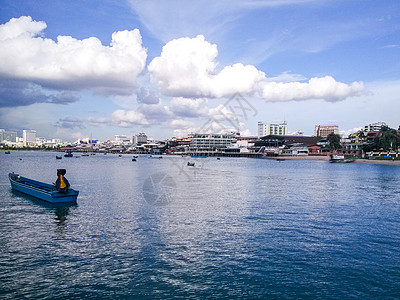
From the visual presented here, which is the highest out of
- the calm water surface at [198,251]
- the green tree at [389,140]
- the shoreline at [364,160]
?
the green tree at [389,140]

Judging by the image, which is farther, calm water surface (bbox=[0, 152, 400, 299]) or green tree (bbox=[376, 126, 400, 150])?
green tree (bbox=[376, 126, 400, 150])

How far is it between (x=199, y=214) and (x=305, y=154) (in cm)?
18325

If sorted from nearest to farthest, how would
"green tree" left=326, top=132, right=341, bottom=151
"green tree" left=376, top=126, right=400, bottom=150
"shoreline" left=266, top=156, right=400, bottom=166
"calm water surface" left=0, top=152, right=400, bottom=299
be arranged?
1. "calm water surface" left=0, top=152, right=400, bottom=299
2. "shoreline" left=266, top=156, right=400, bottom=166
3. "green tree" left=376, top=126, right=400, bottom=150
4. "green tree" left=326, top=132, right=341, bottom=151

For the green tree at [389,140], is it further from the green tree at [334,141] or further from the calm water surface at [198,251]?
the calm water surface at [198,251]

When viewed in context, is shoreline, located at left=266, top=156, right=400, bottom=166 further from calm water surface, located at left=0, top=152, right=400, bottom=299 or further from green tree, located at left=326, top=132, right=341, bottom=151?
calm water surface, located at left=0, top=152, right=400, bottom=299

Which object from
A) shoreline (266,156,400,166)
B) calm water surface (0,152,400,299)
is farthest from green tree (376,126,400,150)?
calm water surface (0,152,400,299)

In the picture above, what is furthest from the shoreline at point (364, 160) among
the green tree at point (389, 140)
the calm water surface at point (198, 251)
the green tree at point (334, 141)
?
the calm water surface at point (198, 251)

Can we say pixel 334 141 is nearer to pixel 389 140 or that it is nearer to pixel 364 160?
pixel 389 140

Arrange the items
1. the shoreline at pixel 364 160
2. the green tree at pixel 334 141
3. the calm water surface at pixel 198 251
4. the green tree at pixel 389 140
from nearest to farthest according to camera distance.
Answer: the calm water surface at pixel 198 251, the shoreline at pixel 364 160, the green tree at pixel 389 140, the green tree at pixel 334 141

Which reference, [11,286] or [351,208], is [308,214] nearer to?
[351,208]

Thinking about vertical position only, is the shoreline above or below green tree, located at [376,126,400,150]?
below

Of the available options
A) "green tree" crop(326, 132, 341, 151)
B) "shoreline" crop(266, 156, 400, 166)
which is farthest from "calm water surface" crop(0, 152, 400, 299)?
"green tree" crop(326, 132, 341, 151)

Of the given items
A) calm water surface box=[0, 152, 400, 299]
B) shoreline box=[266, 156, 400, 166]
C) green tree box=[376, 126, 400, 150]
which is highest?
green tree box=[376, 126, 400, 150]

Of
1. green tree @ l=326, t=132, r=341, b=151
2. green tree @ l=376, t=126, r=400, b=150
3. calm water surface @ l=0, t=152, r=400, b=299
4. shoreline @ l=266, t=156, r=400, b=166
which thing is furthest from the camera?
green tree @ l=326, t=132, r=341, b=151
